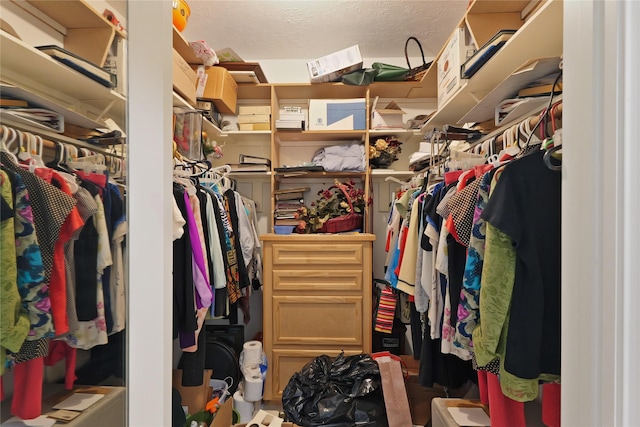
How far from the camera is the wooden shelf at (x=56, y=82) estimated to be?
1.84 ft

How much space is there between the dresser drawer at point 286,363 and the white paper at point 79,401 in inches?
72.0

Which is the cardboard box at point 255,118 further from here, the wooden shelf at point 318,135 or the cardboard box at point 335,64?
the cardboard box at point 335,64

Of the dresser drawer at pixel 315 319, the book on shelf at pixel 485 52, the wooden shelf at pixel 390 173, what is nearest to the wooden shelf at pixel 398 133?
the wooden shelf at pixel 390 173

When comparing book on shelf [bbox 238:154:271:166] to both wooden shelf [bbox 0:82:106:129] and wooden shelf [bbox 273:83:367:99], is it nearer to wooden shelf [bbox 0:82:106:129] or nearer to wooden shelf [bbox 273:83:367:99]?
wooden shelf [bbox 273:83:367:99]

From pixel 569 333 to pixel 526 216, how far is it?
41cm

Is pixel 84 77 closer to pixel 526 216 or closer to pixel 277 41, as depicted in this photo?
pixel 526 216

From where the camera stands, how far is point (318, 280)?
8.14ft

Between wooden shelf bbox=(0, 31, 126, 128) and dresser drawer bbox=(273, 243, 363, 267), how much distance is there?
178 centimetres

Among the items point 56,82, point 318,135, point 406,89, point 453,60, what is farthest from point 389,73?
point 56,82

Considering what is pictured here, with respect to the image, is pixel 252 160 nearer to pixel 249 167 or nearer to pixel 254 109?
pixel 249 167

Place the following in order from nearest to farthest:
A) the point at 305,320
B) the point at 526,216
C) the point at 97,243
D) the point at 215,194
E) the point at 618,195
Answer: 1. the point at 618,195
2. the point at 97,243
3. the point at 526,216
4. the point at 215,194
5. the point at 305,320

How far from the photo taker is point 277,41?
2.74 meters

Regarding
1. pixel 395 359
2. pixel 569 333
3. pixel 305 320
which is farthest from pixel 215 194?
pixel 569 333

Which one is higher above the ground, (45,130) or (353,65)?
(353,65)
